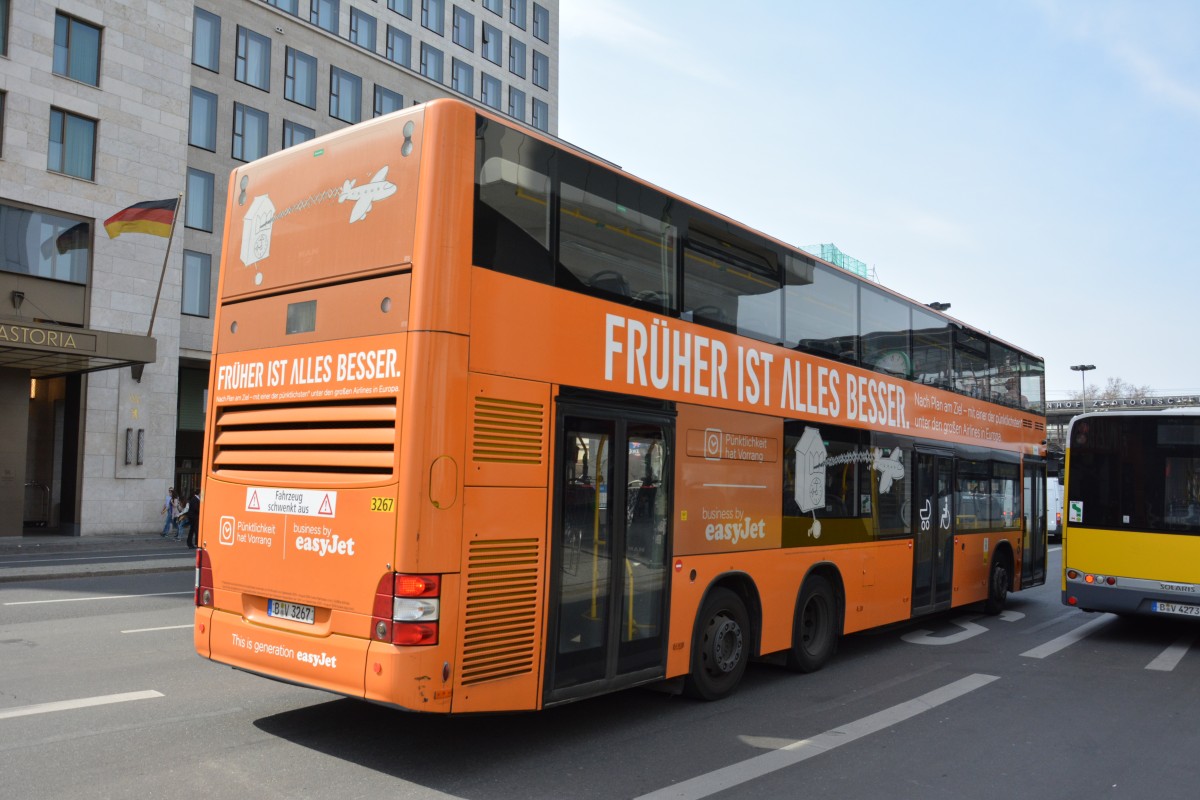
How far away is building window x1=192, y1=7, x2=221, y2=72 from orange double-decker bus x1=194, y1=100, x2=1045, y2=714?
103ft

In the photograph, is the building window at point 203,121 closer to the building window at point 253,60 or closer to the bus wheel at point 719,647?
the building window at point 253,60

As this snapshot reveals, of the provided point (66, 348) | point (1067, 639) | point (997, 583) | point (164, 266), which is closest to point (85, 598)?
point (66, 348)

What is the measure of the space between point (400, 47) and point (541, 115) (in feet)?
33.3

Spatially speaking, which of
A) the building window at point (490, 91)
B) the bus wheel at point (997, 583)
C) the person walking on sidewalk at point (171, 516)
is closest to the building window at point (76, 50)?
the person walking on sidewalk at point (171, 516)

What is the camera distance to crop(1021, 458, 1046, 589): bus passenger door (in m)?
15.4

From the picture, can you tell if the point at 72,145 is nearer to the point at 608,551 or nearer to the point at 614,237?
the point at 614,237

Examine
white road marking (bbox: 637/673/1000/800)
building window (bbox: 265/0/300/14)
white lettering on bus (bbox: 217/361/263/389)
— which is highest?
building window (bbox: 265/0/300/14)

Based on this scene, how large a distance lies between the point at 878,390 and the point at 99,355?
21663mm

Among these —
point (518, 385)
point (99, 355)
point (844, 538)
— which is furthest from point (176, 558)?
point (518, 385)

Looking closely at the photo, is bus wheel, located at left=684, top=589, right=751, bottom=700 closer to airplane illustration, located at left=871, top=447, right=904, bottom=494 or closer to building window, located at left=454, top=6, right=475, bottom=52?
airplane illustration, located at left=871, top=447, right=904, bottom=494

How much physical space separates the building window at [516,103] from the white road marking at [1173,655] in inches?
1685

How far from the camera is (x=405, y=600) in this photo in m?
5.54

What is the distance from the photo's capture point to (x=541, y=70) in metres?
51.7

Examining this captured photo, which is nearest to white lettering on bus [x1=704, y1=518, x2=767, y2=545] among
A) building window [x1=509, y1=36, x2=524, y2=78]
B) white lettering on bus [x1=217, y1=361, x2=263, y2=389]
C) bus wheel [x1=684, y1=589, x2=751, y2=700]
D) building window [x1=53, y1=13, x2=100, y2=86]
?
bus wheel [x1=684, y1=589, x2=751, y2=700]
